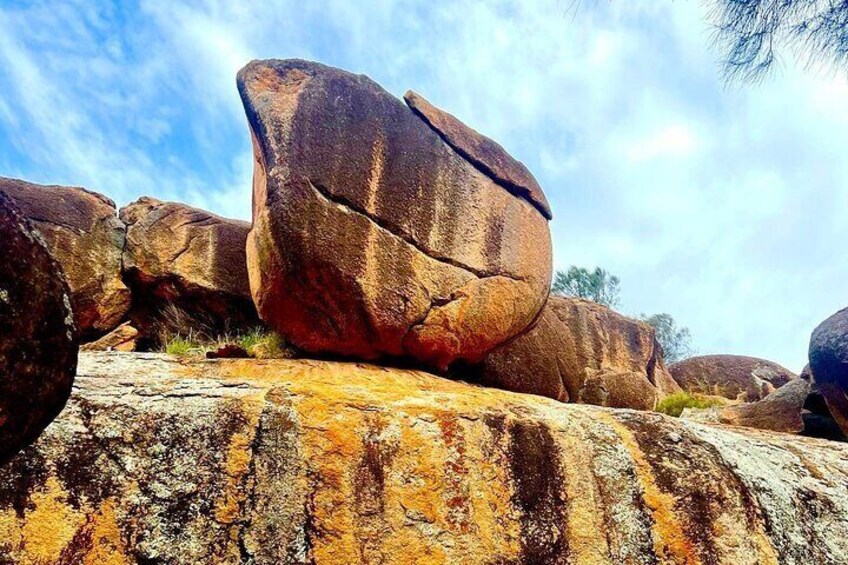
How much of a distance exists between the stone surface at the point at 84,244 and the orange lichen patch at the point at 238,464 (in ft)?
12.5

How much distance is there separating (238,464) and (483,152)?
3.84 m

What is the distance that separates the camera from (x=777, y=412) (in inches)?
300

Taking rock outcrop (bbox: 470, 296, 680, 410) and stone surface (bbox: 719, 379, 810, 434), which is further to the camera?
stone surface (bbox: 719, 379, 810, 434)

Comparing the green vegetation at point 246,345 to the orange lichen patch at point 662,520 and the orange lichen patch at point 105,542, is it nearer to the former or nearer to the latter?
the orange lichen patch at point 105,542

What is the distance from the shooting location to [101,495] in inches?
99.6

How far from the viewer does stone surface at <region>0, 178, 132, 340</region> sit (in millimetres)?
6137

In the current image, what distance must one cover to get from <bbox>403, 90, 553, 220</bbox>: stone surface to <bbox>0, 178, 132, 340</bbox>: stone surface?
364 centimetres

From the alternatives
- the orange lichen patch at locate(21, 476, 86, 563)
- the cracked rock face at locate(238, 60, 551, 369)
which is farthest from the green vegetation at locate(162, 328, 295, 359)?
the orange lichen patch at locate(21, 476, 86, 563)

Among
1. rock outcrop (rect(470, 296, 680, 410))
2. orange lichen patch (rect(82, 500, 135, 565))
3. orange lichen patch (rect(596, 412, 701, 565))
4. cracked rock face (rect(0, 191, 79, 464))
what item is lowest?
orange lichen patch (rect(82, 500, 135, 565))

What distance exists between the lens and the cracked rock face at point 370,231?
448 centimetres

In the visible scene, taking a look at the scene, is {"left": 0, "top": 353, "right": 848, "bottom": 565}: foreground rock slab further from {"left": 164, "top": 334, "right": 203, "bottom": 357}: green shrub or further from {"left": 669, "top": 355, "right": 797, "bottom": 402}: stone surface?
{"left": 669, "top": 355, "right": 797, "bottom": 402}: stone surface

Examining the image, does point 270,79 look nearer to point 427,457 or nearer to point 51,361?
point 427,457

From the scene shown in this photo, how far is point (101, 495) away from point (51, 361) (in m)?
1.47

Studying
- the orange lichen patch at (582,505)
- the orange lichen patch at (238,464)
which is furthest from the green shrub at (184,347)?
the orange lichen patch at (582,505)
